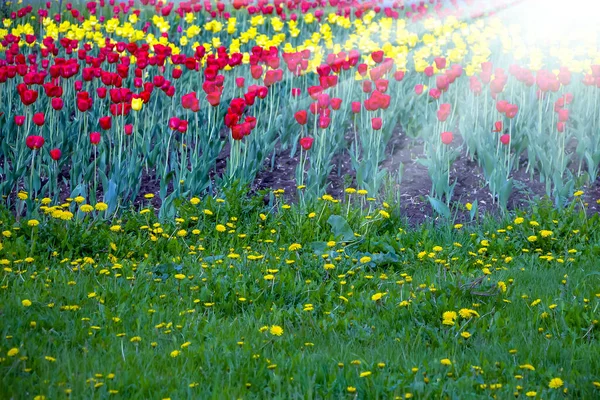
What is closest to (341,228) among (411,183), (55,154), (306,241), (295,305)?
Result: (306,241)

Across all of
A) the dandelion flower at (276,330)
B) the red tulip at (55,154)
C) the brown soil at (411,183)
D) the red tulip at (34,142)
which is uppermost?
the red tulip at (34,142)

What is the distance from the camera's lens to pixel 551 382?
2867mm

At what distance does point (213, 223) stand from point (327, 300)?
140 centimetres

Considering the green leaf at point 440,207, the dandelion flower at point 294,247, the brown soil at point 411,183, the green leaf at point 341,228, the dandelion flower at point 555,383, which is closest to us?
the dandelion flower at point 555,383

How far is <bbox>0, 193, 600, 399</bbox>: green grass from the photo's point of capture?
2.97m

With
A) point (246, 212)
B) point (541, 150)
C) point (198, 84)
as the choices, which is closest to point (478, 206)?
point (541, 150)

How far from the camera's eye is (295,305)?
4.03 m

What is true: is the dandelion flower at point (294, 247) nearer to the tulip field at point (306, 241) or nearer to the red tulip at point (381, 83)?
the tulip field at point (306, 241)

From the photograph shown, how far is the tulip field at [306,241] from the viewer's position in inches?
121

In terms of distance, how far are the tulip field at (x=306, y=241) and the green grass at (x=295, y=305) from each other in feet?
0.05

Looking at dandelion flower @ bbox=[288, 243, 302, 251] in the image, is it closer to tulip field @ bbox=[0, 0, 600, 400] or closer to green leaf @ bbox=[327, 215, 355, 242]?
tulip field @ bbox=[0, 0, 600, 400]

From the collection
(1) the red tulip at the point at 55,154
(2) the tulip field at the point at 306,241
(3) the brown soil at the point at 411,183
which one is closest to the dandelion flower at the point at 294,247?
(2) the tulip field at the point at 306,241

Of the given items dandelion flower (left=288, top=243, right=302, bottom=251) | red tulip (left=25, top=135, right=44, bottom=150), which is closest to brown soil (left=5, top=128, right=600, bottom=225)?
red tulip (left=25, top=135, right=44, bottom=150)

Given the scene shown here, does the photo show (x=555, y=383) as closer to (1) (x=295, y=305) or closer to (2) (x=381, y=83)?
(1) (x=295, y=305)
